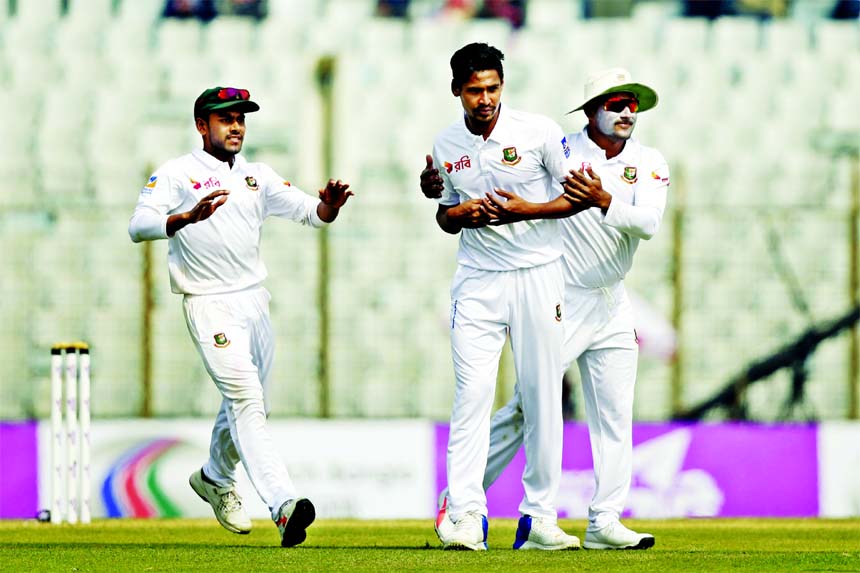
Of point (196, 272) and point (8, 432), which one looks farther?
point (8, 432)

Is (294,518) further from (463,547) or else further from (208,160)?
(208,160)

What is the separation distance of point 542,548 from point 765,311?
5445mm

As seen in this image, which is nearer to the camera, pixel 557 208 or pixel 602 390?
pixel 557 208

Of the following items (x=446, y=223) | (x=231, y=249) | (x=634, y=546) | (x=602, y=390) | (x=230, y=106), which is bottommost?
(x=634, y=546)

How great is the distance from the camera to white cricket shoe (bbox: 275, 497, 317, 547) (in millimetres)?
5977

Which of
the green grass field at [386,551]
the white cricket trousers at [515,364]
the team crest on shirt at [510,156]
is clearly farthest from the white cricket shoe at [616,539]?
the team crest on shirt at [510,156]

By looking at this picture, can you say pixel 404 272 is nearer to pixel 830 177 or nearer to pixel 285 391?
pixel 285 391

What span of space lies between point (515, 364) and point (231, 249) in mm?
1301

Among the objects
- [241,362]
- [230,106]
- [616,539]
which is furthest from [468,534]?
[230,106]

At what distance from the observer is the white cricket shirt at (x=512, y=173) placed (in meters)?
5.90

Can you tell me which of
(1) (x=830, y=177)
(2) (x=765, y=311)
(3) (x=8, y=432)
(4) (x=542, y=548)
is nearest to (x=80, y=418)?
(3) (x=8, y=432)

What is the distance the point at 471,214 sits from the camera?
583 centimetres

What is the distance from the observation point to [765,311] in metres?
11.0

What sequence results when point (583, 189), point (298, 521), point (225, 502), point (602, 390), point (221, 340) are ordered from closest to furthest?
point (583, 189) < point (298, 521) < point (602, 390) < point (221, 340) < point (225, 502)
